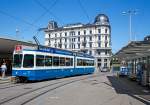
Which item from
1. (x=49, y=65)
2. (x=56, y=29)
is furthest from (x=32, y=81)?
(x=56, y=29)

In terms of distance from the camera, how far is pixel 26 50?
999 inches

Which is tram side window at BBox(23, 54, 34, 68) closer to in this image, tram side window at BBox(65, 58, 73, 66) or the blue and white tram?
the blue and white tram

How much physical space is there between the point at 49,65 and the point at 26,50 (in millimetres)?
3835

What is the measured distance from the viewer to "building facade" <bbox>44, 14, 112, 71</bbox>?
118 meters

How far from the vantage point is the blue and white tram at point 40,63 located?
25.2 metres

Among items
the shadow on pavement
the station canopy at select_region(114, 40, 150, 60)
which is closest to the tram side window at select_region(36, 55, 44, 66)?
the shadow on pavement

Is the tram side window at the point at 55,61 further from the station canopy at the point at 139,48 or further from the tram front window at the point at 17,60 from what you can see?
the station canopy at the point at 139,48

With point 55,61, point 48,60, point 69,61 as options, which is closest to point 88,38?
point 69,61

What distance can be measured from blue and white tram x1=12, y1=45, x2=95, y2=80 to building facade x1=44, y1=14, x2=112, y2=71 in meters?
79.7

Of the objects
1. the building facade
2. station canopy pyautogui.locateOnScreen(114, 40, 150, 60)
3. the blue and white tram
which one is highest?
the building facade

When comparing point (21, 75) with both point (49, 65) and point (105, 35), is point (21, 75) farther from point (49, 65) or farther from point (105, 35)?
point (105, 35)

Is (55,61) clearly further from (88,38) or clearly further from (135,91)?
(88,38)

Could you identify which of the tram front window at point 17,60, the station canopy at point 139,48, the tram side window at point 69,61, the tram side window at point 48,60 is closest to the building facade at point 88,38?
the tram side window at point 69,61

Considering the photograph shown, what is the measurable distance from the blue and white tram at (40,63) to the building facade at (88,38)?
261 ft
